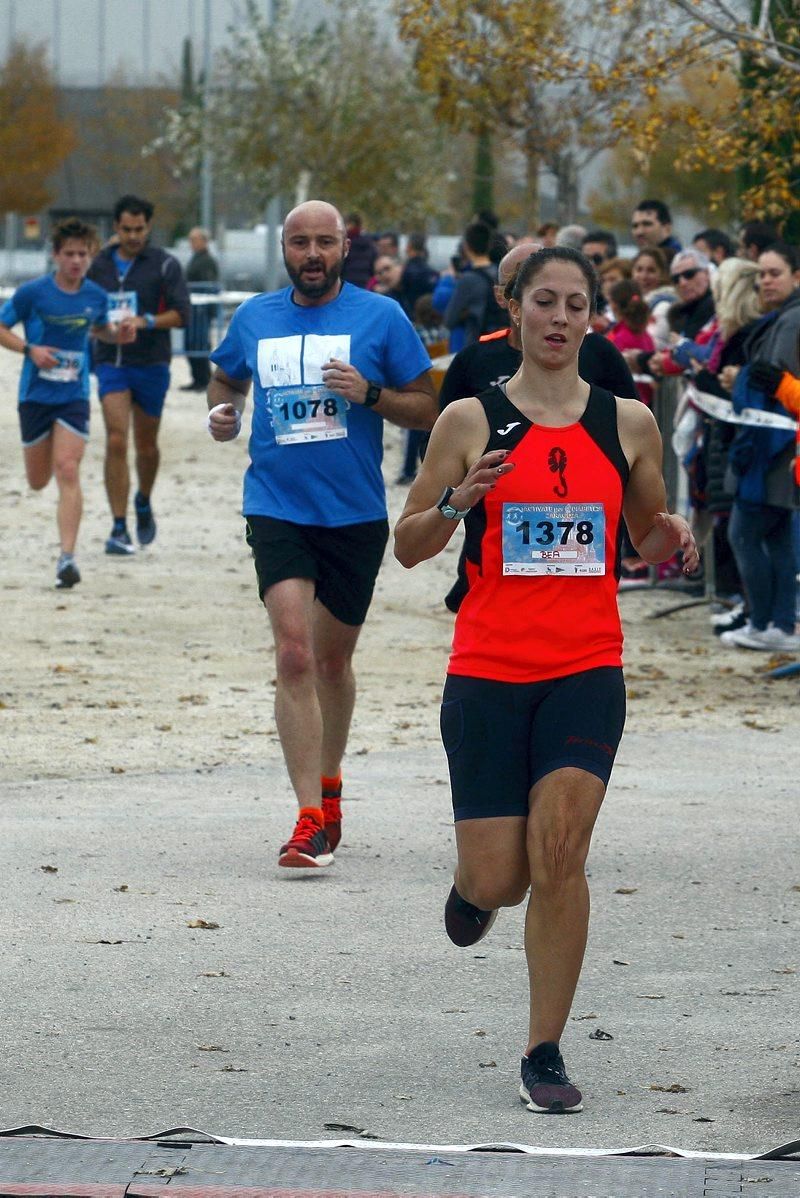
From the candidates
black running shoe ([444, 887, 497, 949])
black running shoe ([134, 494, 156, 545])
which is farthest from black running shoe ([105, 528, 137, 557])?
black running shoe ([444, 887, 497, 949])

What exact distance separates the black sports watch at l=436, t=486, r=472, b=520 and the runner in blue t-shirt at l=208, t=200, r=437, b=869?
213 cm

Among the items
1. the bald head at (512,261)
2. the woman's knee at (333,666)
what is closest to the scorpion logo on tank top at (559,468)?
the bald head at (512,261)

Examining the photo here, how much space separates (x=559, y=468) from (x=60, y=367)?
8801mm

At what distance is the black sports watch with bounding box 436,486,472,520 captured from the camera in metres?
4.66

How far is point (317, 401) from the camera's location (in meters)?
6.98

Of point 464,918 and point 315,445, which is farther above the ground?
point 315,445

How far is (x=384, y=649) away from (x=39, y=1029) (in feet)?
21.8

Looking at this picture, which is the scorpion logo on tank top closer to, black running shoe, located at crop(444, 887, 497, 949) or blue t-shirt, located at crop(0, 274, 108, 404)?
black running shoe, located at crop(444, 887, 497, 949)

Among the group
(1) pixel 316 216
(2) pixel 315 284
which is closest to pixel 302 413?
(2) pixel 315 284

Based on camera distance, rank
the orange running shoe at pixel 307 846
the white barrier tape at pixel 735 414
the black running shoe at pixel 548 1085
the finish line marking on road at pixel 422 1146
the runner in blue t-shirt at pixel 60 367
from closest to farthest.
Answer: the finish line marking on road at pixel 422 1146 < the black running shoe at pixel 548 1085 < the orange running shoe at pixel 307 846 < the white barrier tape at pixel 735 414 < the runner in blue t-shirt at pixel 60 367

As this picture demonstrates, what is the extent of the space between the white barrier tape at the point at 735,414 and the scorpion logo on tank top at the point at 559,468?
628 cm

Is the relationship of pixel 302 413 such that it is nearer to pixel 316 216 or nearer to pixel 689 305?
pixel 316 216

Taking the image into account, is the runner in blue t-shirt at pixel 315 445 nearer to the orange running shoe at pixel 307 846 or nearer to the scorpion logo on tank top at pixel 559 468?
the orange running shoe at pixel 307 846

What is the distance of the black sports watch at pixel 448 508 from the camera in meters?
4.66
